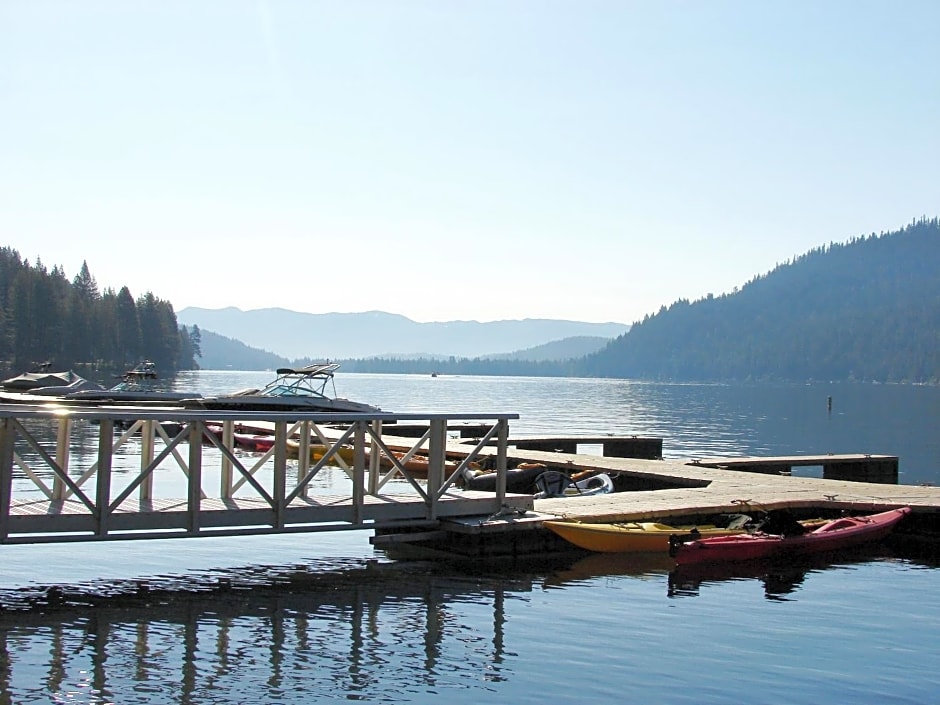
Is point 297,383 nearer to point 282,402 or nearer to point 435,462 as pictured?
point 282,402

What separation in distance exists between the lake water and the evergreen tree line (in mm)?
127019

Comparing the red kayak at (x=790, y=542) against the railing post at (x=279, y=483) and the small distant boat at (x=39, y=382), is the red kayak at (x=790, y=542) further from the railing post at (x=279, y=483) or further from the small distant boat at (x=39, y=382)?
the small distant boat at (x=39, y=382)

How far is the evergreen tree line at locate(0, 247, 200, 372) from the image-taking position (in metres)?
142

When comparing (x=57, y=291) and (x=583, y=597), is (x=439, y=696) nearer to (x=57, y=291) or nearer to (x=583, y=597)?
(x=583, y=597)

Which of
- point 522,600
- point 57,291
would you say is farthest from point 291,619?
point 57,291

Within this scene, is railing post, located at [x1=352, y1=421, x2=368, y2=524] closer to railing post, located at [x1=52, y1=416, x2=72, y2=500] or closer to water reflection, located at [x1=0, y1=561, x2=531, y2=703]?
water reflection, located at [x1=0, y1=561, x2=531, y2=703]

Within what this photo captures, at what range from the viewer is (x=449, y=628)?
15836 mm

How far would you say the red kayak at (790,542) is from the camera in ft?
67.8

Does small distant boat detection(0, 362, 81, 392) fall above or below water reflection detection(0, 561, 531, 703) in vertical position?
above

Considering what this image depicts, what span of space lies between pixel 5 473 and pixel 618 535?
38.2 ft

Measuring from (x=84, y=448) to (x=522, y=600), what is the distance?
37.1 m

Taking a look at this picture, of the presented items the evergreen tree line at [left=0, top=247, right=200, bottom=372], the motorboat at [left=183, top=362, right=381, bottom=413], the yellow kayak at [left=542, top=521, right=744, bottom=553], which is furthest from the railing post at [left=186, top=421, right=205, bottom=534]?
the evergreen tree line at [left=0, top=247, right=200, bottom=372]

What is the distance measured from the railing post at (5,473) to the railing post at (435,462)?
764cm

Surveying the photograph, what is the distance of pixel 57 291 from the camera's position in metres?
156
